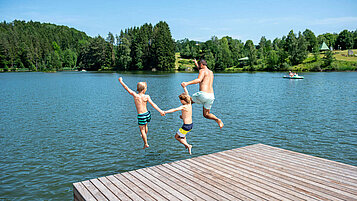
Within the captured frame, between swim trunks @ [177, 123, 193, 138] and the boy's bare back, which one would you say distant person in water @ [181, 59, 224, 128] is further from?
swim trunks @ [177, 123, 193, 138]

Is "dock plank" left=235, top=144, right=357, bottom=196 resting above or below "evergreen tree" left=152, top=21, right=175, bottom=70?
below

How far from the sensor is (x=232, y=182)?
7.55 m

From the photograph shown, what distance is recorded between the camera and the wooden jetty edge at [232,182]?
22.2 ft

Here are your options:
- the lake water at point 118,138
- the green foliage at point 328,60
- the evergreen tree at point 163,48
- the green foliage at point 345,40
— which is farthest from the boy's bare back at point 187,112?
the green foliage at point 345,40

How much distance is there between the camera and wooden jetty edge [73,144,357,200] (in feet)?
22.2

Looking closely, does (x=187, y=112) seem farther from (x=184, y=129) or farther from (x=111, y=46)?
(x=111, y=46)

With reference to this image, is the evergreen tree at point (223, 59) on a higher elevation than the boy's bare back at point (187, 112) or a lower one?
higher

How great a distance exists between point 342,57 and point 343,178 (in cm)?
13551

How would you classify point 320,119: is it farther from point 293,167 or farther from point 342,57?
point 342,57

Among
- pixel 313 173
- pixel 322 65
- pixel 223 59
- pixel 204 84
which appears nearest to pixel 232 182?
pixel 313 173

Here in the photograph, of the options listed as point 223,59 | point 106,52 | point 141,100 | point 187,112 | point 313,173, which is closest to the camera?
point 141,100

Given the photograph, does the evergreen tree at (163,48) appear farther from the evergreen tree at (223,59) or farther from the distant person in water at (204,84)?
the distant person in water at (204,84)

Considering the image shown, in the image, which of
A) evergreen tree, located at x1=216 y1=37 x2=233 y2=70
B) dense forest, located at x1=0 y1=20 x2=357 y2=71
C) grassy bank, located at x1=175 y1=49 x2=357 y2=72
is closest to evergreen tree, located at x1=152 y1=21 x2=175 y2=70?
dense forest, located at x1=0 y1=20 x2=357 y2=71

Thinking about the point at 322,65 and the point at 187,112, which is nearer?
the point at 187,112
